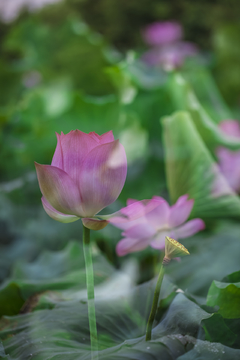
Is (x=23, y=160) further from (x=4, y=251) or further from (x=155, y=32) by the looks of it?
(x=155, y=32)

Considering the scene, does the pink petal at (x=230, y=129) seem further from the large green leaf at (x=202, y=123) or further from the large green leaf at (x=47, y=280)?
the large green leaf at (x=47, y=280)

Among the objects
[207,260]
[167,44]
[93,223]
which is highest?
[167,44]

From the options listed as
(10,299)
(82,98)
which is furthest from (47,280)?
(82,98)

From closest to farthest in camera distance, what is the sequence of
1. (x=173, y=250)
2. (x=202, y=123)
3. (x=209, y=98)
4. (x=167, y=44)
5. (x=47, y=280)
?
(x=173, y=250), (x=47, y=280), (x=202, y=123), (x=209, y=98), (x=167, y=44)

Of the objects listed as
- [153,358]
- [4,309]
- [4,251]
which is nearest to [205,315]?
[153,358]

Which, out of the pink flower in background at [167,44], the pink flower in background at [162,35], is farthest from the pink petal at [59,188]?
the pink flower in background at [162,35]

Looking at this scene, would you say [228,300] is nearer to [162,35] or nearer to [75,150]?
[75,150]

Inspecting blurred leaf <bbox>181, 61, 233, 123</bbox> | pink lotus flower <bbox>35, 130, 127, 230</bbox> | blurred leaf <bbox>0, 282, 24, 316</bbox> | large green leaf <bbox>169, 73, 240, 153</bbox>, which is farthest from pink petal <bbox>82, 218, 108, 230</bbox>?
blurred leaf <bbox>181, 61, 233, 123</bbox>
